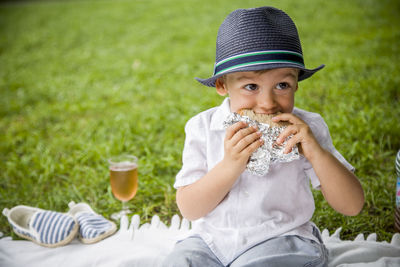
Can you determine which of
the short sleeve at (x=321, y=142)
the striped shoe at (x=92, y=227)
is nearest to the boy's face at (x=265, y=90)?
the short sleeve at (x=321, y=142)

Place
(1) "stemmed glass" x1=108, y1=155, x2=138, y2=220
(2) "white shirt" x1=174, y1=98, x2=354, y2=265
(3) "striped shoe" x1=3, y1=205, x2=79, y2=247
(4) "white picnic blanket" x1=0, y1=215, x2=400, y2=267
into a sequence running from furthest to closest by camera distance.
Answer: (1) "stemmed glass" x1=108, y1=155, x2=138, y2=220
(3) "striped shoe" x1=3, y1=205, x2=79, y2=247
(4) "white picnic blanket" x1=0, y1=215, x2=400, y2=267
(2) "white shirt" x1=174, y1=98, x2=354, y2=265

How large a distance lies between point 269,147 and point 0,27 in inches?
447

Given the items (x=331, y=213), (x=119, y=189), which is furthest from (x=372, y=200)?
(x=119, y=189)

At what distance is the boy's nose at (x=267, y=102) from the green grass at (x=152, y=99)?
3.56ft

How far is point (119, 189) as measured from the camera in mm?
2377

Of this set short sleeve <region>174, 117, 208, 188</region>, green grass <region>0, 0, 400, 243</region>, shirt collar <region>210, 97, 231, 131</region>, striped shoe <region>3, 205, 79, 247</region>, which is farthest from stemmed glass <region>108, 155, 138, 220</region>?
shirt collar <region>210, 97, 231, 131</region>

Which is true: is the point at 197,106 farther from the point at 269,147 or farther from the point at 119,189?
the point at 269,147

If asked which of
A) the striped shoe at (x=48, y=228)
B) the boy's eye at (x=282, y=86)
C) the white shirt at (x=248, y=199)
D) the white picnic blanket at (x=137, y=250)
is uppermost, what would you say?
the boy's eye at (x=282, y=86)

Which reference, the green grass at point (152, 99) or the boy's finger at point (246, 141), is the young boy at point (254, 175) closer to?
the boy's finger at point (246, 141)

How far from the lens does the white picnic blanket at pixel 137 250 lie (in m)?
1.81

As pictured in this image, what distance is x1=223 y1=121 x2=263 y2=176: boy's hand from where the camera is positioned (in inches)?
56.9

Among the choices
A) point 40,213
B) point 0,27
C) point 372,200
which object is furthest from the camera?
point 0,27

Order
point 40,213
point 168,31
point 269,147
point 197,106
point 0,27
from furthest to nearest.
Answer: point 0,27, point 168,31, point 197,106, point 40,213, point 269,147

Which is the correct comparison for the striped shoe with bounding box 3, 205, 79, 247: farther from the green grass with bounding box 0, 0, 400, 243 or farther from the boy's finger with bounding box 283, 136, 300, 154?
the boy's finger with bounding box 283, 136, 300, 154
